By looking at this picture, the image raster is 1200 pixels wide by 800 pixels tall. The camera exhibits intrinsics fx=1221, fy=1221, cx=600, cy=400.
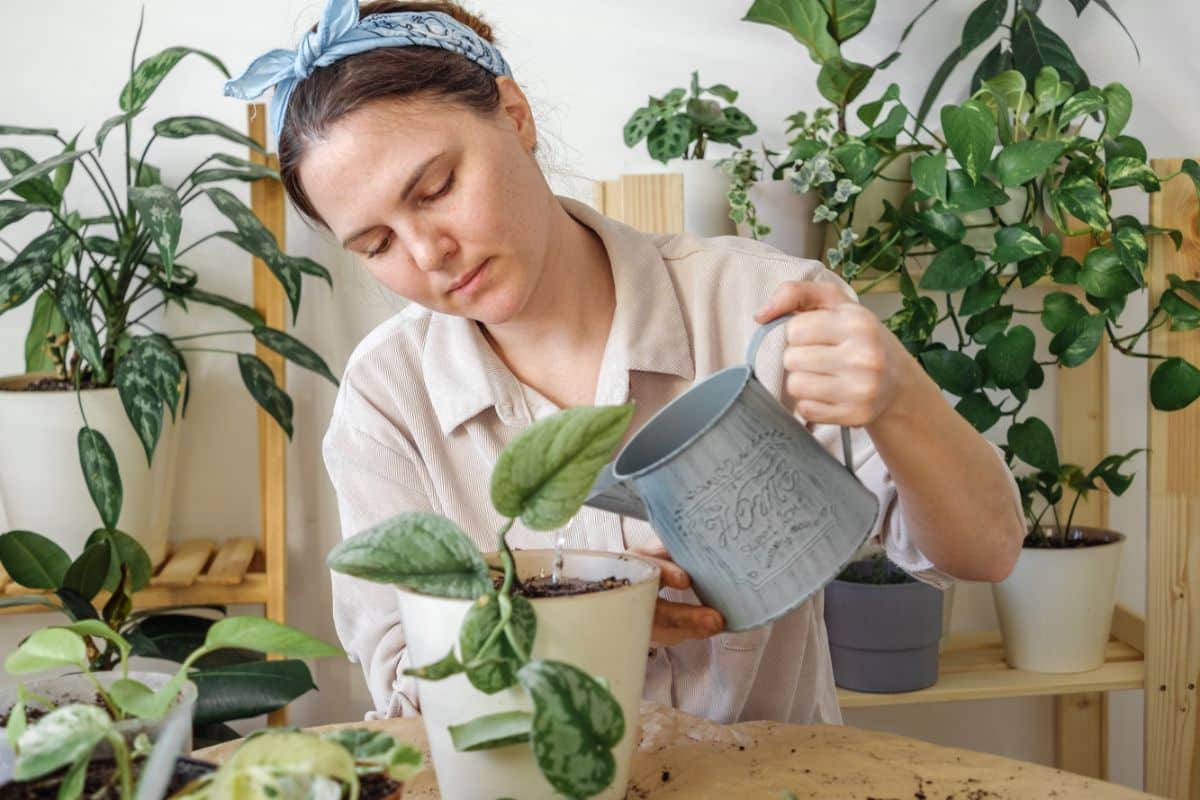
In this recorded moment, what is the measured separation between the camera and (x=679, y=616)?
2.60ft

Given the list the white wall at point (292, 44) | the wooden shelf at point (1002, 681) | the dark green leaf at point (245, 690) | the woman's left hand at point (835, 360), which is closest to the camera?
the woman's left hand at point (835, 360)

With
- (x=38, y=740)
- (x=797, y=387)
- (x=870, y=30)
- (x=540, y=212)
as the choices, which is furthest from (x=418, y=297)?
(x=870, y=30)

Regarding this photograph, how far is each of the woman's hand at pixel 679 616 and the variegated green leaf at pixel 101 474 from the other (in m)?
0.99

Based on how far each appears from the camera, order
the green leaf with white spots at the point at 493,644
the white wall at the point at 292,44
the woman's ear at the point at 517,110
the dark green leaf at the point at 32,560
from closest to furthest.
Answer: the green leaf with white spots at the point at 493,644 → the woman's ear at the point at 517,110 → the dark green leaf at the point at 32,560 → the white wall at the point at 292,44

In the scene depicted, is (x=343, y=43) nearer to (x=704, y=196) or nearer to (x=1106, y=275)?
(x=704, y=196)

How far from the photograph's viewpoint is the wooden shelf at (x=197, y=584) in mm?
1665

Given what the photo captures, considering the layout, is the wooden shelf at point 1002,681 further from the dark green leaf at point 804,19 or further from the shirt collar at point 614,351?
the dark green leaf at point 804,19

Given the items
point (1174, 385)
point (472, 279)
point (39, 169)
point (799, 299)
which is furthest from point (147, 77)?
point (1174, 385)

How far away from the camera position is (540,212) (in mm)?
1026

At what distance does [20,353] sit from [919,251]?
134 centimetres

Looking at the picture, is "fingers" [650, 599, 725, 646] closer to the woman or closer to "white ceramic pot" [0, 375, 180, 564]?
the woman

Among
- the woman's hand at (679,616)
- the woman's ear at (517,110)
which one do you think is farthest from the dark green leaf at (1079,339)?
the woman's hand at (679,616)

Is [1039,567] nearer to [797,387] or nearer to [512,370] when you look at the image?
[512,370]

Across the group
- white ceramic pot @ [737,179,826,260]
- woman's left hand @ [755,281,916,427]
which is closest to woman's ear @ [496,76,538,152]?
woman's left hand @ [755,281,916,427]
